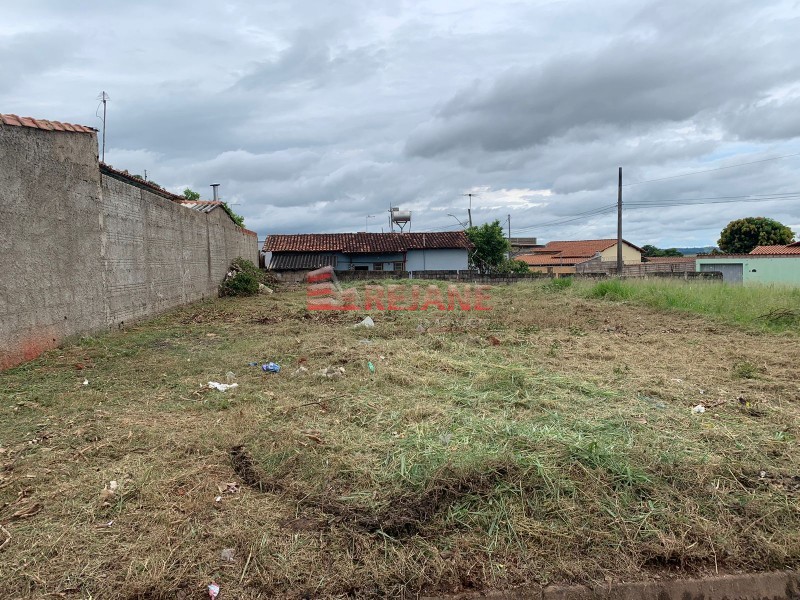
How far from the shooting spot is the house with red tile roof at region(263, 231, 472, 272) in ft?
89.4

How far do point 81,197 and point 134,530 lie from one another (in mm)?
5703

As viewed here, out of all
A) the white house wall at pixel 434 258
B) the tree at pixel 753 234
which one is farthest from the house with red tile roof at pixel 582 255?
the white house wall at pixel 434 258

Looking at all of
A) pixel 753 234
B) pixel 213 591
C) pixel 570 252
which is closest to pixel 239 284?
pixel 213 591

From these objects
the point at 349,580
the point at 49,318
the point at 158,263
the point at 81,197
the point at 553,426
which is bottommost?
the point at 349,580

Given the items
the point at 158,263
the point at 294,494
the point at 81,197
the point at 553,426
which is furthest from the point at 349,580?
the point at 158,263

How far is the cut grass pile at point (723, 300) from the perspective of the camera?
869cm

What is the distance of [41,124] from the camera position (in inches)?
223

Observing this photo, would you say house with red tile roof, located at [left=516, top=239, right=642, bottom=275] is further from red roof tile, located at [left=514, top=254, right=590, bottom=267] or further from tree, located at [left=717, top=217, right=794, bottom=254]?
tree, located at [left=717, top=217, right=794, bottom=254]

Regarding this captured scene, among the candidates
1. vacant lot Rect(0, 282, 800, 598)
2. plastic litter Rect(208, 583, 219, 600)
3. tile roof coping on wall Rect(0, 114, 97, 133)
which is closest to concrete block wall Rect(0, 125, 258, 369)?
tile roof coping on wall Rect(0, 114, 97, 133)

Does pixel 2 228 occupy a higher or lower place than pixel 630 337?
higher

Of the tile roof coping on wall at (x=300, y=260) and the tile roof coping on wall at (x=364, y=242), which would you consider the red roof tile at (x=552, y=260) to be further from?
the tile roof coping on wall at (x=300, y=260)

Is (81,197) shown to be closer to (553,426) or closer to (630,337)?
(553,426)

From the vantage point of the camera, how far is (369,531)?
229 centimetres

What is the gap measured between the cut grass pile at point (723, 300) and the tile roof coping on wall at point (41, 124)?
10.6 m
